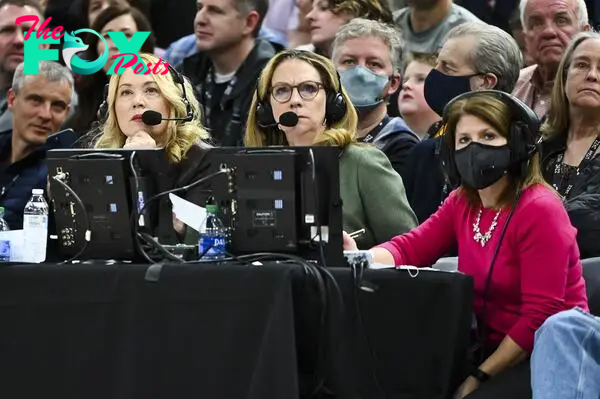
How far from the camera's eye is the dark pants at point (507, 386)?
3.83 meters

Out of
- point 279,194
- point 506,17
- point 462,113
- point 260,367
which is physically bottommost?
point 260,367

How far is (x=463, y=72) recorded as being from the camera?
18.8ft

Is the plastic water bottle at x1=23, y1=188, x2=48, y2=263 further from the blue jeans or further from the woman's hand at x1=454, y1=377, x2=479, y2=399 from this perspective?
the blue jeans

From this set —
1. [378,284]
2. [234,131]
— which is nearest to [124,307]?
[378,284]

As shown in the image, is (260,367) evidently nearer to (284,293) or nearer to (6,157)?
(284,293)

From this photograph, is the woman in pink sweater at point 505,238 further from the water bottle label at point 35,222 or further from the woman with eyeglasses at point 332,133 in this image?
the water bottle label at point 35,222

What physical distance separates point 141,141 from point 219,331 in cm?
136

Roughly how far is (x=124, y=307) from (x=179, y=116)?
4.66ft

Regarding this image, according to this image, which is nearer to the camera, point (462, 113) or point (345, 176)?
point (462, 113)

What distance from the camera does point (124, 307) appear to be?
393 cm

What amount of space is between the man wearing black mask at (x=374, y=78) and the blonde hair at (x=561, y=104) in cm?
62

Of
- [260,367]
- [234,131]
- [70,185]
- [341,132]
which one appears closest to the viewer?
[260,367]

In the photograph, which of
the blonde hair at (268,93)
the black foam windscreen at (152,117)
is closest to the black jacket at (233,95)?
the blonde hair at (268,93)

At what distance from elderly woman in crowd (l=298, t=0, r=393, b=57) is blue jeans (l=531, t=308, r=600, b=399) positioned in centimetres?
315
